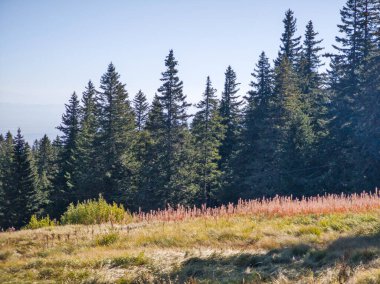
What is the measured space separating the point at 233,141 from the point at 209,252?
38.1m

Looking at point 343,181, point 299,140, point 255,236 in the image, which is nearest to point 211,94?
point 299,140

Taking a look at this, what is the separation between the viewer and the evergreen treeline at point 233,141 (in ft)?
96.9

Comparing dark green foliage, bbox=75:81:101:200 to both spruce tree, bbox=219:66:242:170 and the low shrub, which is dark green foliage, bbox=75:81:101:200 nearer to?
spruce tree, bbox=219:66:242:170

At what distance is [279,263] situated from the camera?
7.34 meters

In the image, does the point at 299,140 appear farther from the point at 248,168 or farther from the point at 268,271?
the point at 268,271

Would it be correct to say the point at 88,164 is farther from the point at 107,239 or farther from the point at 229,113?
the point at 107,239

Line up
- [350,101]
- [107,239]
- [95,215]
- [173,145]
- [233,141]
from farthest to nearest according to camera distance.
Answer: [233,141]
[173,145]
[350,101]
[95,215]
[107,239]

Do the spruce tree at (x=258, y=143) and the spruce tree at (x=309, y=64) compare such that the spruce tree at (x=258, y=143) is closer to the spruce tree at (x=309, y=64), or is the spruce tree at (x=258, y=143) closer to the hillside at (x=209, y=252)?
the spruce tree at (x=309, y=64)

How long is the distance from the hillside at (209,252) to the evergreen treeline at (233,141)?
61.3 feet

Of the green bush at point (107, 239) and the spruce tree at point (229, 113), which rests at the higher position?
the spruce tree at point (229, 113)

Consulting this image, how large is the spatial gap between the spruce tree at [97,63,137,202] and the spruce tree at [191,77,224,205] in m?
6.80

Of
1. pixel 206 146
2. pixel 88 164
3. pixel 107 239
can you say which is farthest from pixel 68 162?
pixel 107 239

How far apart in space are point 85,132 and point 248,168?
59.0ft

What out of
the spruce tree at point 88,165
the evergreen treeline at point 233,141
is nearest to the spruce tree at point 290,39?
the evergreen treeline at point 233,141
